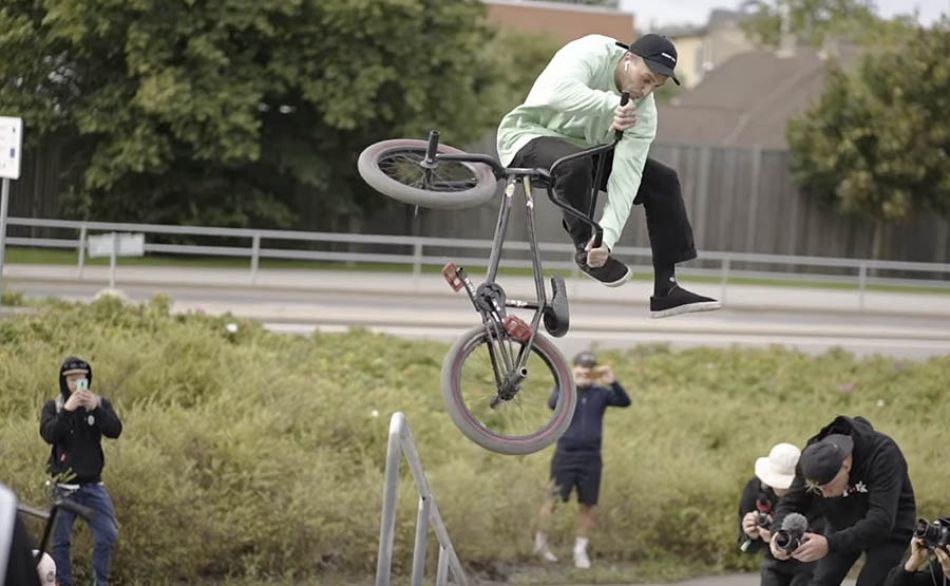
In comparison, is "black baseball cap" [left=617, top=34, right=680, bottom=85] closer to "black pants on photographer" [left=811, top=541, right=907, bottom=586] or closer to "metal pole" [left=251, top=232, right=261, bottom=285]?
"black pants on photographer" [left=811, top=541, right=907, bottom=586]

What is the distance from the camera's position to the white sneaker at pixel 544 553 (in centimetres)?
1381

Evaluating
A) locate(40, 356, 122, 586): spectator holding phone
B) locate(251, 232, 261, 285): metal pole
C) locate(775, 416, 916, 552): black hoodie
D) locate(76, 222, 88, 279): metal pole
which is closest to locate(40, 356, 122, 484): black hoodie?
locate(40, 356, 122, 586): spectator holding phone

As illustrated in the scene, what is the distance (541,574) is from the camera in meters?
13.5

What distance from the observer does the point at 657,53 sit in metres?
6.40

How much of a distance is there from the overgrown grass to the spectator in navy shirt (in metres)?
0.21

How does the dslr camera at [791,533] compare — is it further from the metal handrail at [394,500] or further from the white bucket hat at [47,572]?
the white bucket hat at [47,572]

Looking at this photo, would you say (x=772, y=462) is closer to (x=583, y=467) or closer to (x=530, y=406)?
(x=530, y=406)

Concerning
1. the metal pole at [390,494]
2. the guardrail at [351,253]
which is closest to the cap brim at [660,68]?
the metal pole at [390,494]

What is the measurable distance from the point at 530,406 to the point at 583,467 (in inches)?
169

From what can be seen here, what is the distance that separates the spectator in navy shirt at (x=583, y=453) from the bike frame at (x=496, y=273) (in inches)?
243

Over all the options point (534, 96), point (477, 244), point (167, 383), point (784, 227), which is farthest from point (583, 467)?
point (784, 227)

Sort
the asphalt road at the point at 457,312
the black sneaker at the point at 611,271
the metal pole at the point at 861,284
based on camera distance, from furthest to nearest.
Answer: the metal pole at the point at 861,284 → the asphalt road at the point at 457,312 → the black sneaker at the point at 611,271

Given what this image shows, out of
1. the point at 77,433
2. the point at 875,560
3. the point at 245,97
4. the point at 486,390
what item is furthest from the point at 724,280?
the point at 486,390

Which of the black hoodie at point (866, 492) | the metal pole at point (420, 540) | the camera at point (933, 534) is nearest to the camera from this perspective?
the camera at point (933, 534)
